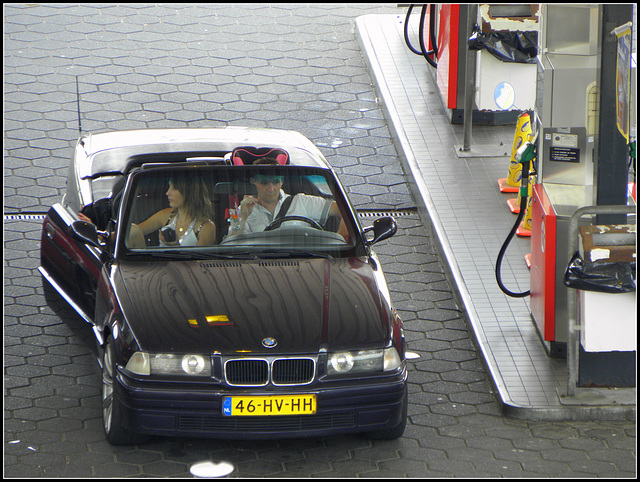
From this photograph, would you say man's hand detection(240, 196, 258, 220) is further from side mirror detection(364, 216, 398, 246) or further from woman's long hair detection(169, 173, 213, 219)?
side mirror detection(364, 216, 398, 246)

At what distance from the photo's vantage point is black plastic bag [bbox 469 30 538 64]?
10109 millimetres

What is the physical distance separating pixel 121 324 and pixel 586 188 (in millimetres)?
3344

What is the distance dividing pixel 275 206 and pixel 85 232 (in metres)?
1.16

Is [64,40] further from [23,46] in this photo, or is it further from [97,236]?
[97,236]

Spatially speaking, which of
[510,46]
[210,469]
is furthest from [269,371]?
[510,46]

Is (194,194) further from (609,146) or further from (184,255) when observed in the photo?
(609,146)

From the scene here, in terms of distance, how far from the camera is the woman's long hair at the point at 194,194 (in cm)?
627

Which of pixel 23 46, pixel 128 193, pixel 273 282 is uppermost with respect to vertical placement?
pixel 23 46

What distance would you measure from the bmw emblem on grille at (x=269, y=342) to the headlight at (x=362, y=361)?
0.30 m

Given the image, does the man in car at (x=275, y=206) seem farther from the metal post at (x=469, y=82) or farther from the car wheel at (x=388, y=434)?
the metal post at (x=469, y=82)

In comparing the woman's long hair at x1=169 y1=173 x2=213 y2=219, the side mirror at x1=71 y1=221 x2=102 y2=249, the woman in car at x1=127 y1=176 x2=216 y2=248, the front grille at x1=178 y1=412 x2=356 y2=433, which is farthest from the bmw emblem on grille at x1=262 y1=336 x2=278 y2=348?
the side mirror at x1=71 y1=221 x2=102 y2=249

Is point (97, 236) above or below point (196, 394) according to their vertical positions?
above

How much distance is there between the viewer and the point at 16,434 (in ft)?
19.6

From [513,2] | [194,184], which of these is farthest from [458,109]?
[194,184]
